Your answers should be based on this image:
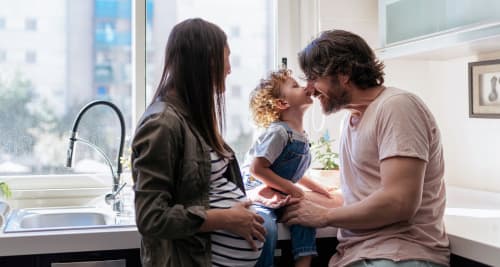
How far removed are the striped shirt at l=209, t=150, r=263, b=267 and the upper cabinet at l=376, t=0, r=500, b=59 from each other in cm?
102

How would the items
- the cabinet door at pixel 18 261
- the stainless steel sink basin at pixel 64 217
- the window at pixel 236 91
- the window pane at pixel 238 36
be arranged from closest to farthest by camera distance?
1. the cabinet door at pixel 18 261
2. the stainless steel sink basin at pixel 64 217
3. the window pane at pixel 238 36
4. the window at pixel 236 91

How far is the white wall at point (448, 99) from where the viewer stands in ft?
7.27

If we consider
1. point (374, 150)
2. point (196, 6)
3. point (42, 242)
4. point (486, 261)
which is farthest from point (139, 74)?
point (486, 261)

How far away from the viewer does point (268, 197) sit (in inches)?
62.2

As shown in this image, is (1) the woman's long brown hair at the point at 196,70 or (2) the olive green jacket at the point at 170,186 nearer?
(2) the olive green jacket at the point at 170,186

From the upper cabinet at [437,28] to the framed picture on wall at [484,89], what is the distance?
0.29 feet

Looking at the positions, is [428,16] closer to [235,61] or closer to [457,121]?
[457,121]

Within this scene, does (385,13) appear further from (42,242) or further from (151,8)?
(42,242)

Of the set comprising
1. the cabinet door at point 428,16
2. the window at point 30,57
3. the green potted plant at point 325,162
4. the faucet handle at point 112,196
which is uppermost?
the cabinet door at point 428,16

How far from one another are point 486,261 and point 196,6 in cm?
164

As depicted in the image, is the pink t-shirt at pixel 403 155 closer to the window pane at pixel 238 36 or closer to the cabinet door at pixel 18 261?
the cabinet door at pixel 18 261

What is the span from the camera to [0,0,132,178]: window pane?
2.14m

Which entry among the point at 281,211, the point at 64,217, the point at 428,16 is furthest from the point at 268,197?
the point at 428,16

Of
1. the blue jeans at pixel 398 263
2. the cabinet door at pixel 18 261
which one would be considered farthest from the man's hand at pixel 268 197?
the cabinet door at pixel 18 261
